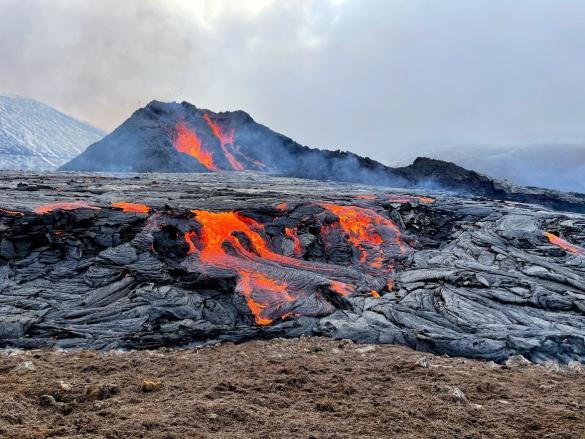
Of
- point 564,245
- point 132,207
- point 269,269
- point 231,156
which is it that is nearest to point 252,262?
point 269,269

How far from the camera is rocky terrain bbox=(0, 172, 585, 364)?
1004 centimetres

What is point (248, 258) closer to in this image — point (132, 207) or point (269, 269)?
point (269, 269)

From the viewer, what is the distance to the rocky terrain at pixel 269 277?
10.0 metres

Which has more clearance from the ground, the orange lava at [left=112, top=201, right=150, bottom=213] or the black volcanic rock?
the black volcanic rock

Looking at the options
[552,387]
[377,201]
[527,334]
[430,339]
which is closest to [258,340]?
[430,339]

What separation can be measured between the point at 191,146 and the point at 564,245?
5020 cm

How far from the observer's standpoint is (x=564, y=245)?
17188 mm

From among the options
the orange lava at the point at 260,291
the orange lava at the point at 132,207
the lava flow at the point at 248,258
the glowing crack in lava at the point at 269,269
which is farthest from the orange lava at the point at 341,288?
the orange lava at the point at 132,207

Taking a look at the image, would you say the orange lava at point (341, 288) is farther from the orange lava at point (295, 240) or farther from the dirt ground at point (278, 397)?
the dirt ground at point (278, 397)

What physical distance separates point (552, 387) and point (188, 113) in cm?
6186

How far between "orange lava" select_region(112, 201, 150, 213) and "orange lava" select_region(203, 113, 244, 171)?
43072 millimetres

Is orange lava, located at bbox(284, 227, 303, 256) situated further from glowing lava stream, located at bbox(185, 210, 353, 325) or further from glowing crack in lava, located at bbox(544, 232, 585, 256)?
glowing crack in lava, located at bbox(544, 232, 585, 256)

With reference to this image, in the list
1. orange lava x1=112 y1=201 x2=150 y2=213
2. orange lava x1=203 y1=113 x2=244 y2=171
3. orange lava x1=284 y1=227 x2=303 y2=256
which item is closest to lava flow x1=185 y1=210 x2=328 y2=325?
orange lava x1=284 y1=227 x2=303 y2=256

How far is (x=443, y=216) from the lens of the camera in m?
20.2
